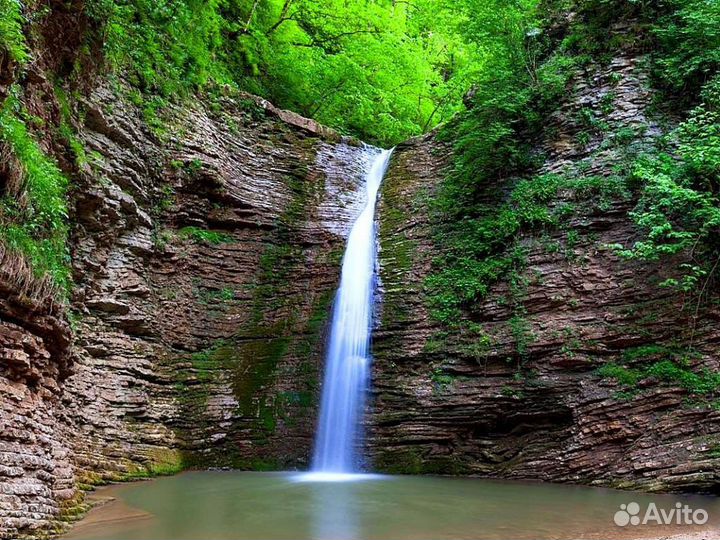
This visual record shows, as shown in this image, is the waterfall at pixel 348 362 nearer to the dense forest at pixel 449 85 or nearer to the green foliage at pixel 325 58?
the dense forest at pixel 449 85

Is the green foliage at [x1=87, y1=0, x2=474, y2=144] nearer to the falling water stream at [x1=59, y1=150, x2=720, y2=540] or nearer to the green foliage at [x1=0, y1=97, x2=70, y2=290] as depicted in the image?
the green foliage at [x1=0, y1=97, x2=70, y2=290]

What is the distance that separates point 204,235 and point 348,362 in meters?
4.40

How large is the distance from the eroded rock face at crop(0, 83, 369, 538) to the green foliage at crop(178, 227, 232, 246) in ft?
0.08

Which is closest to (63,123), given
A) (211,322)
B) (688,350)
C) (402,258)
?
(211,322)

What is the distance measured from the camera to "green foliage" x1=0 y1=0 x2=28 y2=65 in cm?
530

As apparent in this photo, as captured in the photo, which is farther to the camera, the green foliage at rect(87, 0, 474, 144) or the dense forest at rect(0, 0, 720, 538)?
the green foliage at rect(87, 0, 474, 144)

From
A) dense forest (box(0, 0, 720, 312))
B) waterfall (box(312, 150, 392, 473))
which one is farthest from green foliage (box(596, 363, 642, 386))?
waterfall (box(312, 150, 392, 473))

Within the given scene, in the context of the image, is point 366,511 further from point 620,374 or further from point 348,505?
point 620,374

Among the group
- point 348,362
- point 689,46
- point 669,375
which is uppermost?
point 689,46

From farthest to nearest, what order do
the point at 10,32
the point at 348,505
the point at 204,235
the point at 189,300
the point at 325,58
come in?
the point at 325,58, the point at 204,235, the point at 189,300, the point at 348,505, the point at 10,32

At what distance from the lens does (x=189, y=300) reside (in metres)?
11.2

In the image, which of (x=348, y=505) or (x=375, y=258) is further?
(x=375, y=258)

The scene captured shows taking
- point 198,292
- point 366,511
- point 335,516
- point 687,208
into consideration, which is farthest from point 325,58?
point 335,516

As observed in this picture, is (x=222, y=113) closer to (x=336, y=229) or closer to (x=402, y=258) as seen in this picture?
(x=336, y=229)
